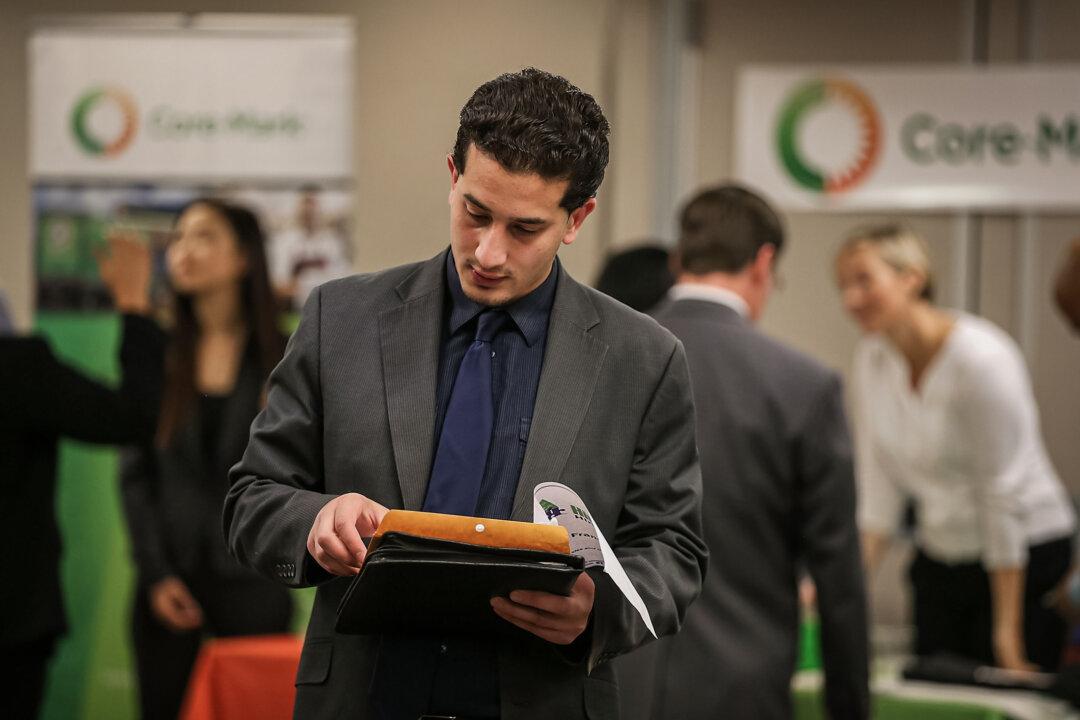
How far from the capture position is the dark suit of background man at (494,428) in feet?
4.79

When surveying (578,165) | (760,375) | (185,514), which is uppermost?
(578,165)

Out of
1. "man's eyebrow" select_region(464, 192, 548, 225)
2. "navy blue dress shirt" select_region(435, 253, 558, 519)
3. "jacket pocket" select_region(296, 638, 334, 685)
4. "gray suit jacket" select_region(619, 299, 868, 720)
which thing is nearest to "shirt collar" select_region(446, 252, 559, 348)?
"navy blue dress shirt" select_region(435, 253, 558, 519)

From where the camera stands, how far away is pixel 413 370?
1507 mm

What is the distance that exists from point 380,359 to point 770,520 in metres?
1.29

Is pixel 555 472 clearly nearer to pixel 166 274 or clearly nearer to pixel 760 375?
pixel 760 375

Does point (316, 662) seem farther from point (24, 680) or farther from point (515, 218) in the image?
point (24, 680)

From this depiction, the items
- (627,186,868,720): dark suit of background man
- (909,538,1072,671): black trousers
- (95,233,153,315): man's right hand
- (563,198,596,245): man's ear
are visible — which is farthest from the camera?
(909,538,1072,671): black trousers

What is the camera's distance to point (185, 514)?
3.55 metres

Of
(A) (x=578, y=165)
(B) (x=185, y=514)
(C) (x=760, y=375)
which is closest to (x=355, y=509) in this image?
(A) (x=578, y=165)

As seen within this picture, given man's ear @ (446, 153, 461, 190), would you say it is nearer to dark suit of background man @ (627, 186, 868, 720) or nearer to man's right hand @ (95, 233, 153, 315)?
dark suit of background man @ (627, 186, 868, 720)

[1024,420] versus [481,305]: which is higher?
[481,305]

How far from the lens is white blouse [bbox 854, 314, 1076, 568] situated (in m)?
3.81

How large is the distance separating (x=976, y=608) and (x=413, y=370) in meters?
3.04

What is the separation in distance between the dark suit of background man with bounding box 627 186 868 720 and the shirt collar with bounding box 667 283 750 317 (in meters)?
0.05
